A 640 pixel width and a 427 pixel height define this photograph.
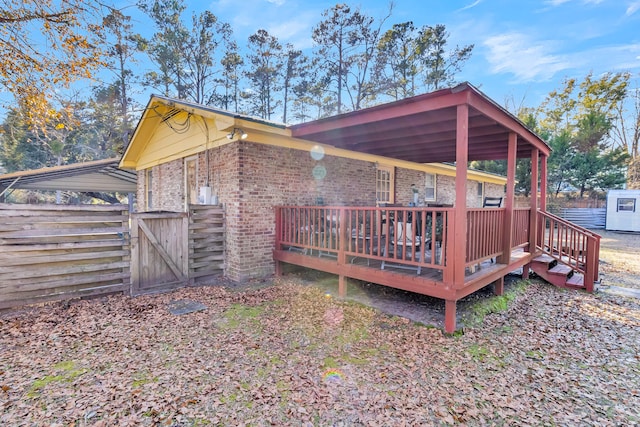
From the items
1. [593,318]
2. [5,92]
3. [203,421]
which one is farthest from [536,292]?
[5,92]

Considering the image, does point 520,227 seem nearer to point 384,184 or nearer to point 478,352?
point 478,352

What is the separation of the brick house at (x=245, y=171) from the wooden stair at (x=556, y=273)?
4.40 meters

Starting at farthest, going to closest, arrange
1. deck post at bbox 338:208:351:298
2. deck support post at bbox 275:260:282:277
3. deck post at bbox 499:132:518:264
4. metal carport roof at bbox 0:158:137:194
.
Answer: metal carport roof at bbox 0:158:137:194, deck support post at bbox 275:260:282:277, deck post at bbox 499:132:518:264, deck post at bbox 338:208:351:298

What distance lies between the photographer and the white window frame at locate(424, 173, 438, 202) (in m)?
12.3

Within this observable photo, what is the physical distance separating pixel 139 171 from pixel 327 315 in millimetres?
10180

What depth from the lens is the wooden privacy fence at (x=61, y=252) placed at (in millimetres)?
4484

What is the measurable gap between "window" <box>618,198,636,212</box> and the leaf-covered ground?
17896mm

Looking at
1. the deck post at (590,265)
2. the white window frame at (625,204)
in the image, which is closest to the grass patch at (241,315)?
the deck post at (590,265)

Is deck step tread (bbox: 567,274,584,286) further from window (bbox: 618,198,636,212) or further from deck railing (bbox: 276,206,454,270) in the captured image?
window (bbox: 618,198,636,212)

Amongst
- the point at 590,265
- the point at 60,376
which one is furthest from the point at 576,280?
the point at 60,376

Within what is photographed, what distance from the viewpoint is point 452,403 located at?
2.67 m

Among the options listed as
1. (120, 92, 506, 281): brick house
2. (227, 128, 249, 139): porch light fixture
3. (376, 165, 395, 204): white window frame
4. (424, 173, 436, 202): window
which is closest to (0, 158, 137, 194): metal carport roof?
(120, 92, 506, 281): brick house

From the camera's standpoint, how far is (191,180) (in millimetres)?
8312

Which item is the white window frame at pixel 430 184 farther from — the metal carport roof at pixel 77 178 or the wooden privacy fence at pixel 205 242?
the metal carport roof at pixel 77 178
